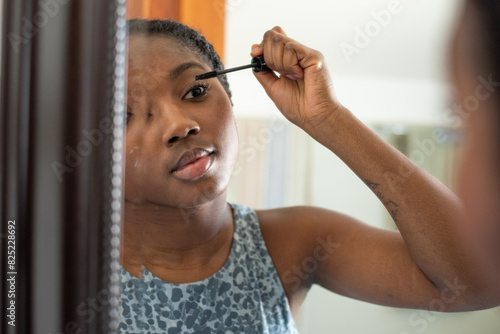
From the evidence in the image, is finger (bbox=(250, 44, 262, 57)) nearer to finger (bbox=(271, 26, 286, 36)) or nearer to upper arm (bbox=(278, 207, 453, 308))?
finger (bbox=(271, 26, 286, 36))

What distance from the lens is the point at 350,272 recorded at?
59 cm

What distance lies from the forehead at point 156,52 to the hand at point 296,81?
7cm

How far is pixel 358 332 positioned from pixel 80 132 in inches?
12.1

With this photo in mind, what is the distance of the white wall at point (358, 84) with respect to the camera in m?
0.42

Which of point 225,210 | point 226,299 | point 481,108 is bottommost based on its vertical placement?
point 226,299

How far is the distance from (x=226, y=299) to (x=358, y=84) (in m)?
0.28
